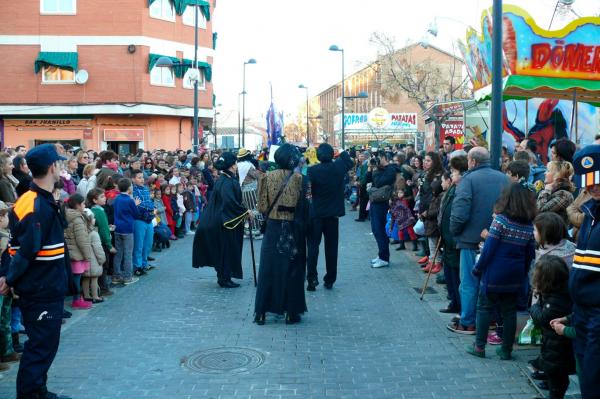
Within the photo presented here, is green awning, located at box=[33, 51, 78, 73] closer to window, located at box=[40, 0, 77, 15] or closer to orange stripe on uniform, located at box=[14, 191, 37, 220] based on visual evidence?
window, located at box=[40, 0, 77, 15]

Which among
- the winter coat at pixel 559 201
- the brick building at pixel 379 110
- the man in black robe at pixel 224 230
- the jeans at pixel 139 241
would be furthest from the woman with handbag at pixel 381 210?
the brick building at pixel 379 110

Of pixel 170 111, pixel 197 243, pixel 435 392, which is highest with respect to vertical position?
pixel 170 111

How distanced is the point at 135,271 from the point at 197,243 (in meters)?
1.45

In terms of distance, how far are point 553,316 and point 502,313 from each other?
4.07ft

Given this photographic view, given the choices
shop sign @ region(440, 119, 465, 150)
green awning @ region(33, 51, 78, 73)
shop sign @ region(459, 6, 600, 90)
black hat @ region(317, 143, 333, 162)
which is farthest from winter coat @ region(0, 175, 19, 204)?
green awning @ region(33, 51, 78, 73)

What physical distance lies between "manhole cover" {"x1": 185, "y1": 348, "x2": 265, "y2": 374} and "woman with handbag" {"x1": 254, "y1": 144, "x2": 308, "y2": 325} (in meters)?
1.15


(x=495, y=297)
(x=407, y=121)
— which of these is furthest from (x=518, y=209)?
(x=407, y=121)

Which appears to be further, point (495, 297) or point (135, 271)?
point (135, 271)

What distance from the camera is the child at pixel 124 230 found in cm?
1028

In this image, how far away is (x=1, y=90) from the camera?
3164cm

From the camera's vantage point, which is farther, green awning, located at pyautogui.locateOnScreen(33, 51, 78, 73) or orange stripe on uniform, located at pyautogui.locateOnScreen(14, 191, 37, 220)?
green awning, located at pyautogui.locateOnScreen(33, 51, 78, 73)

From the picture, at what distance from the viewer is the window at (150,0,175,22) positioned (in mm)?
32812

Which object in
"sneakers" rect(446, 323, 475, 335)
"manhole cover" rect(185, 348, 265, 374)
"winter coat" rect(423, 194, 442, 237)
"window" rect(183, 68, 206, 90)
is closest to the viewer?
"manhole cover" rect(185, 348, 265, 374)

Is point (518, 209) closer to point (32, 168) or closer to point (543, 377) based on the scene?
point (543, 377)
